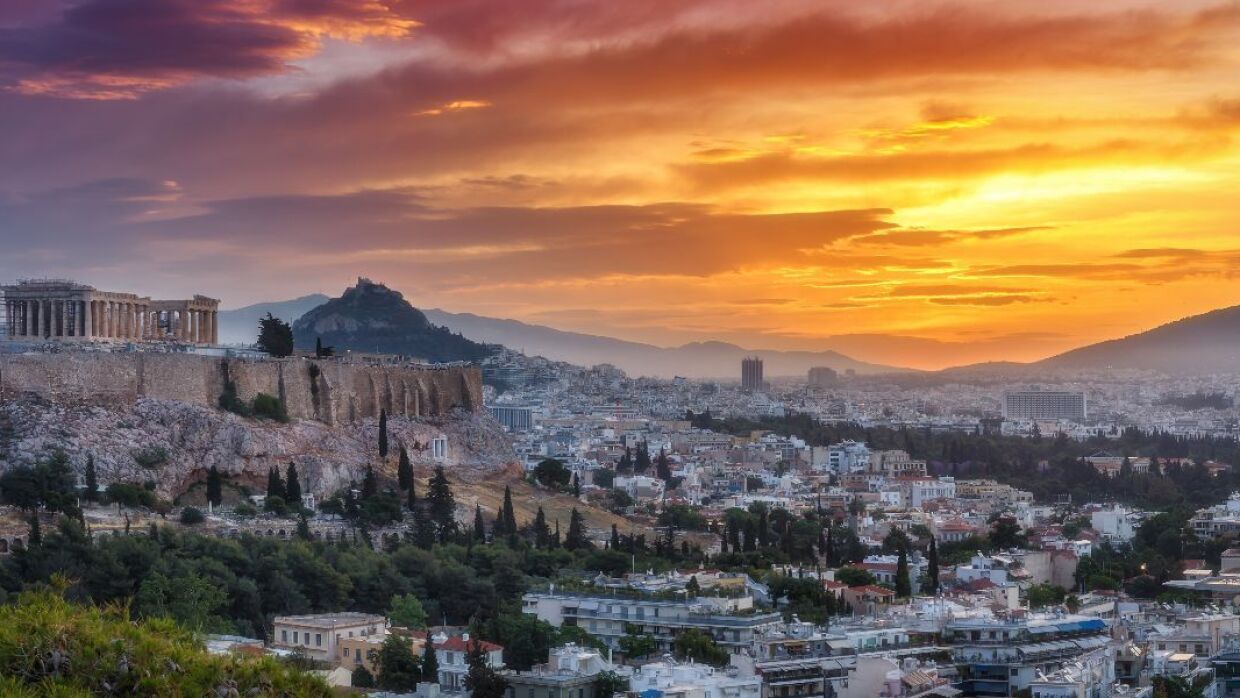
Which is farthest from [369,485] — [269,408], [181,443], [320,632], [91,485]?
[320,632]

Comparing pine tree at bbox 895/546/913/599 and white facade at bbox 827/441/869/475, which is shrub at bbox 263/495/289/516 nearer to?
pine tree at bbox 895/546/913/599

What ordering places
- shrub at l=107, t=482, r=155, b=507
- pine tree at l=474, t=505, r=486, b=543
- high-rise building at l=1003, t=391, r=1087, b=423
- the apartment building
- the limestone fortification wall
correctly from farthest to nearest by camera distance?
1. high-rise building at l=1003, t=391, r=1087, b=423
2. the limestone fortification wall
3. pine tree at l=474, t=505, r=486, b=543
4. shrub at l=107, t=482, r=155, b=507
5. the apartment building

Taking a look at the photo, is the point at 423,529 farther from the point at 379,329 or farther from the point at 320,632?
the point at 379,329

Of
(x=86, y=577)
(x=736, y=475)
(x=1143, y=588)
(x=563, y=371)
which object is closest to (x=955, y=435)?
(x=736, y=475)

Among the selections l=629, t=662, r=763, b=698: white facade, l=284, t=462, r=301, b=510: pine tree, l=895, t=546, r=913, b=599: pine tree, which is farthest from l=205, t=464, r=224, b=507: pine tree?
l=629, t=662, r=763, b=698: white facade

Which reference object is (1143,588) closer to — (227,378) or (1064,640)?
(1064,640)

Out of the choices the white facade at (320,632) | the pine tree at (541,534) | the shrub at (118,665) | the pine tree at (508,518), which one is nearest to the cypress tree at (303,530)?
the pine tree at (541,534)
